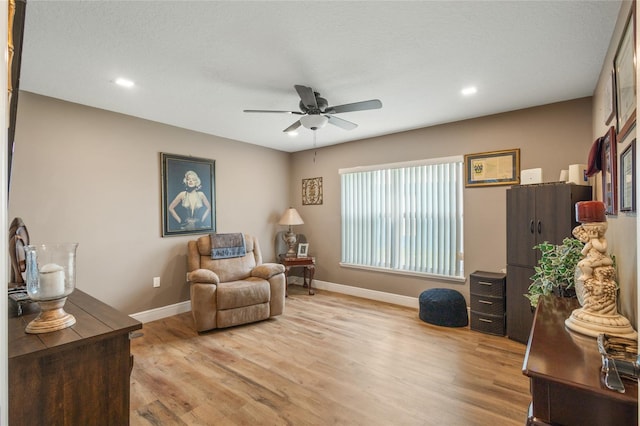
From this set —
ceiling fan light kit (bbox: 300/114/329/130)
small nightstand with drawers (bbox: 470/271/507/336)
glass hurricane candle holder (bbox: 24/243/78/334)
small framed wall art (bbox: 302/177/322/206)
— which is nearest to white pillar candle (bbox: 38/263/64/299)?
glass hurricane candle holder (bbox: 24/243/78/334)

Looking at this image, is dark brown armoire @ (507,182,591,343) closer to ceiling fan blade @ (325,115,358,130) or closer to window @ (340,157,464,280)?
window @ (340,157,464,280)

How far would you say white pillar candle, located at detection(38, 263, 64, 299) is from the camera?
51.3 inches

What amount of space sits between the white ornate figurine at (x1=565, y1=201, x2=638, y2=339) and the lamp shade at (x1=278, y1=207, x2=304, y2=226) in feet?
12.9

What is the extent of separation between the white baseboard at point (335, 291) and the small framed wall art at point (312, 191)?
140 cm

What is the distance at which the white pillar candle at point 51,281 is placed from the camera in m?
1.30

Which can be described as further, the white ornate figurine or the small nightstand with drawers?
the small nightstand with drawers

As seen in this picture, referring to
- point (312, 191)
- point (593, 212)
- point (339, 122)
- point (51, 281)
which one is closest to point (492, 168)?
point (339, 122)

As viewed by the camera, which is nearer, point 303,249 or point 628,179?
point 628,179

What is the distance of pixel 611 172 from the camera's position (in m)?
1.81

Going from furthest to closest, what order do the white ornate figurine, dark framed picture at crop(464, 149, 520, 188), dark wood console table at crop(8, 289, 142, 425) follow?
dark framed picture at crop(464, 149, 520, 188)
the white ornate figurine
dark wood console table at crop(8, 289, 142, 425)

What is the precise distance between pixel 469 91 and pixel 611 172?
4.69 ft

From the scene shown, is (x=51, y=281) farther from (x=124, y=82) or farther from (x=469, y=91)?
(x=469, y=91)

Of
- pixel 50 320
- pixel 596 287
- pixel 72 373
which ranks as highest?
pixel 596 287

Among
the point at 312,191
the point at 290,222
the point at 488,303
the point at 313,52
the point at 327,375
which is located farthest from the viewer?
the point at 312,191
